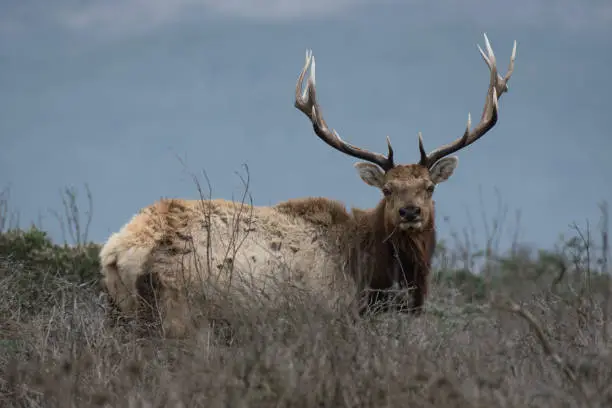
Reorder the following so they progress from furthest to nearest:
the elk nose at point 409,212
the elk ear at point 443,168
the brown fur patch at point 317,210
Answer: the elk ear at point 443,168 < the brown fur patch at point 317,210 < the elk nose at point 409,212

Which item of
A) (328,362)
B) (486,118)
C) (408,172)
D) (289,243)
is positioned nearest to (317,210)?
(289,243)

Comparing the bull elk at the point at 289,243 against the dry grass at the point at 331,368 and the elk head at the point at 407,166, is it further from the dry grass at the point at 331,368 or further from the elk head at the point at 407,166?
the dry grass at the point at 331,368

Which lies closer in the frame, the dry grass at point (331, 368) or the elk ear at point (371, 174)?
the dry grass at point (331, 368)

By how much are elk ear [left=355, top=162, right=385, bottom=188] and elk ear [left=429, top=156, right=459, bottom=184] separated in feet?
1.49

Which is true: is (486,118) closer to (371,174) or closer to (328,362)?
(371,174)

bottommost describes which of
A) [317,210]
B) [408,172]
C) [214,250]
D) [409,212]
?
[214,250]

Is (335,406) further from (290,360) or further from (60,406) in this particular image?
(60,406)

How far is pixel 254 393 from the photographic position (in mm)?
4199

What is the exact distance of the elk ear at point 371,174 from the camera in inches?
342

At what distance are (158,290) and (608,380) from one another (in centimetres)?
386

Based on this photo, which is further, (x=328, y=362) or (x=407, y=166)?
(x=407, y=166)

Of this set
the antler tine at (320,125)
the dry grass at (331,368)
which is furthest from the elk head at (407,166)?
the dry grass at (331,368)

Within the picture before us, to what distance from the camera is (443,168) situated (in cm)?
864

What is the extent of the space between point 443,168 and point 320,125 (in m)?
1.35
